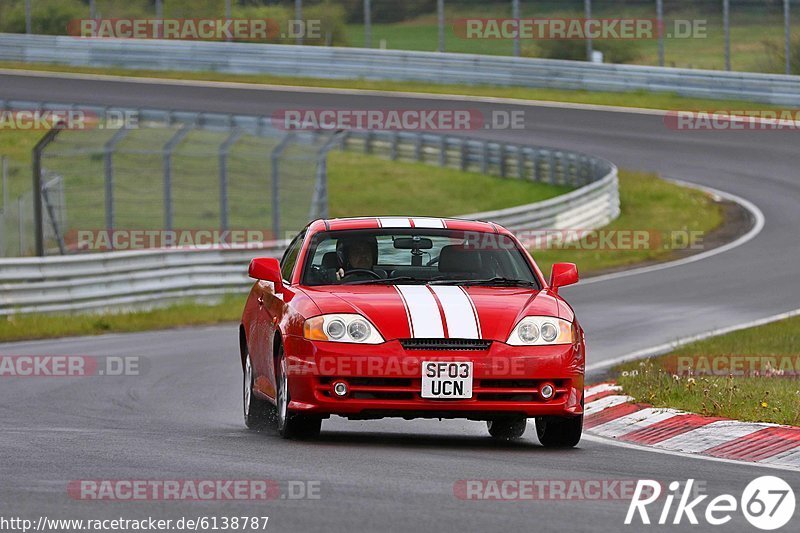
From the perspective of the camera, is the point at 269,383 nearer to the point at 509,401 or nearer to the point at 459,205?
the point at 509,401

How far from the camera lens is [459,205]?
34.9 m

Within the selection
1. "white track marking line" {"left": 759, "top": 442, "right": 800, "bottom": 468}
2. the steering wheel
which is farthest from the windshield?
"white track marking line" {"left": 759, "top": 442, "right": 800, "bottom": 468}

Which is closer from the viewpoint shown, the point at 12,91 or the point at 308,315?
the point at 308,315

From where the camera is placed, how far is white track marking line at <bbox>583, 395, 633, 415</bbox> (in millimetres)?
11832

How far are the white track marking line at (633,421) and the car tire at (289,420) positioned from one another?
7.01 feet

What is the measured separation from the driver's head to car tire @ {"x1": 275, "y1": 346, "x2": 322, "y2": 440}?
2.82 ft

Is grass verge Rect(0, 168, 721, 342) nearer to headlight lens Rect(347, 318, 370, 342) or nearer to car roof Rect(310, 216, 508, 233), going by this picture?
car roof Rect(310, 216, 508, 233)

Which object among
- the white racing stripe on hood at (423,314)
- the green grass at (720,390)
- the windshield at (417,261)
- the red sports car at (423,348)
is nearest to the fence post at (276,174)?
Answer: the green grass at (720,390)

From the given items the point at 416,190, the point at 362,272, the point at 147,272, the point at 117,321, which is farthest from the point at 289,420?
the point at 416,190

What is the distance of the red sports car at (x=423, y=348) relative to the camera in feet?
30.4

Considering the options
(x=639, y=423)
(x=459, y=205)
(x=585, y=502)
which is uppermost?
(x=585, y=502)

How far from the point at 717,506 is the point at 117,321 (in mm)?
15009

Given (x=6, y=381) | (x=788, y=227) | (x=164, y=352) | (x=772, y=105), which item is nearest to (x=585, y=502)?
(x=6, y=381)

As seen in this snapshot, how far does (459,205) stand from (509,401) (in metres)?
25.7
